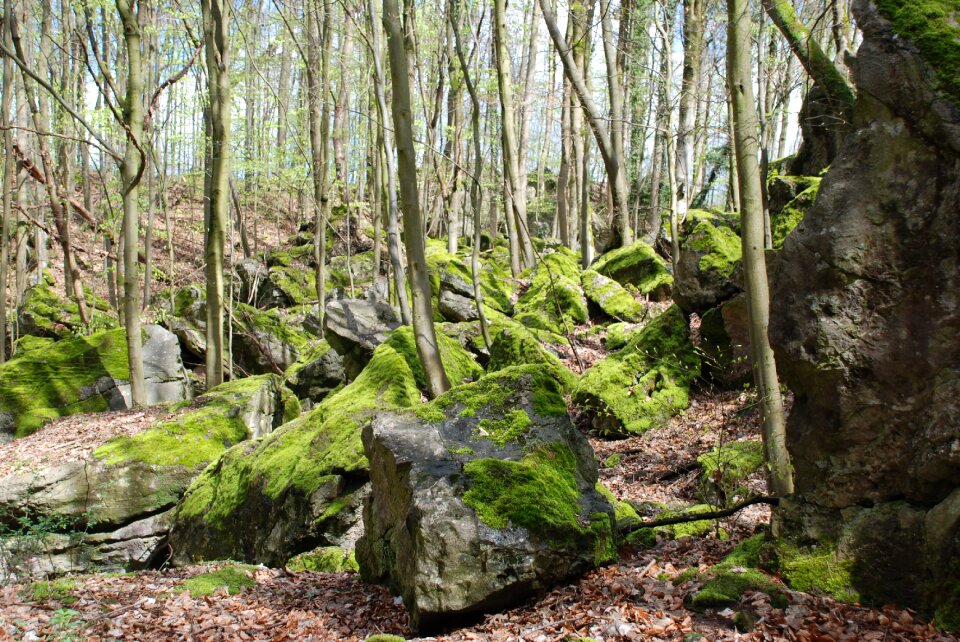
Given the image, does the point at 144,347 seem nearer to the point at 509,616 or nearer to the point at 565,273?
the point at 565,273

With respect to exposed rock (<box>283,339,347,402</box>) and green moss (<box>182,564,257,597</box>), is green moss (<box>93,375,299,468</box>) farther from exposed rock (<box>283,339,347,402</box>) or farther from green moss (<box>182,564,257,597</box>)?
green moss (<box>182,564,257,597</box>)

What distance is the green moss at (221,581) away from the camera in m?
5.38

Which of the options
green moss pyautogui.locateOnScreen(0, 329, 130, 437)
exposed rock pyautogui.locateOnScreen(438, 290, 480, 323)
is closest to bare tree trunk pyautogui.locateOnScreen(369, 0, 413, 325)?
exposed rock pyautogui.locateOnScreen(438, 290, 480, 323)

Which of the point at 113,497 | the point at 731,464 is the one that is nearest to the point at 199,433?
the point at 113,497

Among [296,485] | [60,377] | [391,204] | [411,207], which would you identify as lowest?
→ [296,485]

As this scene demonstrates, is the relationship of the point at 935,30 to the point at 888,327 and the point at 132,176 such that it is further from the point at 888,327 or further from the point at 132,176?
the point at 132,176

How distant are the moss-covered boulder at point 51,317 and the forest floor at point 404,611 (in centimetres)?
1327

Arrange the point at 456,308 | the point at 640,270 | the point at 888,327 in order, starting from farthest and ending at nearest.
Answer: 1. the point at 456,308
2. the point at 640,270
3. the point at 888,327

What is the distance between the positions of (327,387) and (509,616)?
29.8 feet

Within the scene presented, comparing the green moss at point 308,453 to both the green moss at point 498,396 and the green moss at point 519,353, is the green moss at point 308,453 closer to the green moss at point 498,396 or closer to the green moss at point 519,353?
the green moss at point 498,396

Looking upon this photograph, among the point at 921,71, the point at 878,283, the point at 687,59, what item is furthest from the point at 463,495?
the point at 687,59

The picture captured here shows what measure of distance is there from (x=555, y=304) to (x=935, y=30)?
9826mm

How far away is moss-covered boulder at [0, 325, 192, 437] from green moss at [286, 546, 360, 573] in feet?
26.5

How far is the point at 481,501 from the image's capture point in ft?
14.8
